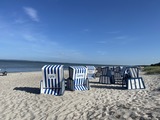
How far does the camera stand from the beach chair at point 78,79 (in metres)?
10.0

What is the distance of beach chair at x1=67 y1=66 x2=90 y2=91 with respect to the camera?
10.0 m

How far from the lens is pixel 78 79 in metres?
10.2

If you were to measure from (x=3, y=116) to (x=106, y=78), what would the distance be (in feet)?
27.5

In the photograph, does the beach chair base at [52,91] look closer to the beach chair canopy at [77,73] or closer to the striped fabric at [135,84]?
the beach chair canopy at [77,73]

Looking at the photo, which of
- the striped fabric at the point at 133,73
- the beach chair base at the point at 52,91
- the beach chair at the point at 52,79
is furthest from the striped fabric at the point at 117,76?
the beach chair base at the point at 52,91

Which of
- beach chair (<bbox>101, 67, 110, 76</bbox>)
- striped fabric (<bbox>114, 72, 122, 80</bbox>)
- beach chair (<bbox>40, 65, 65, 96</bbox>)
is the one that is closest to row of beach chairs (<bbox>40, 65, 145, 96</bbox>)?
beach chair (<bbox>40, 65, 65, 96</bbox>)

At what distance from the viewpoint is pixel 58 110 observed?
615cm

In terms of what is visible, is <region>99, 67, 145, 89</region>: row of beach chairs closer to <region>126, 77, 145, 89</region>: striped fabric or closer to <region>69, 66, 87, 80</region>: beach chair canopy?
<region>126, 77, 145, 89</region>: striped fabric

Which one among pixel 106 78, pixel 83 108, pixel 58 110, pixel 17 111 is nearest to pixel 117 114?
pixel 83 108

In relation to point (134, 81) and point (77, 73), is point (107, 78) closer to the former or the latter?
point (134, 81)

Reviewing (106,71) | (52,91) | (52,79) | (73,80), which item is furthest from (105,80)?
(52,91)

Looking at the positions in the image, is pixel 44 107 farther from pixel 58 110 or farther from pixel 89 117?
pixel 89 117

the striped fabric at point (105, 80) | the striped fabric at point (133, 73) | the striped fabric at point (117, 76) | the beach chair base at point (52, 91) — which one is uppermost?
the striped fabric at point (133, 73)

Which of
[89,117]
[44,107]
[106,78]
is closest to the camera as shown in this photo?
[89,117]
